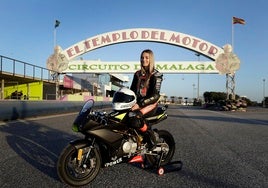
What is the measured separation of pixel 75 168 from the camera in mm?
3932

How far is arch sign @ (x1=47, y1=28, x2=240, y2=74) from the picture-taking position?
31.2m

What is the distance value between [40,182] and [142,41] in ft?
95.6

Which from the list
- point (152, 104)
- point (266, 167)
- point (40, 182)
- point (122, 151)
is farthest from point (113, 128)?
point (266, 167)

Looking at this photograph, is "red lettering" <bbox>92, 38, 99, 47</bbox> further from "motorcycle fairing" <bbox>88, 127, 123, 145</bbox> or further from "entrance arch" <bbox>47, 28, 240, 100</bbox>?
"motorcycle fairing" <bbox>88, 127, 123, 145</bbox>

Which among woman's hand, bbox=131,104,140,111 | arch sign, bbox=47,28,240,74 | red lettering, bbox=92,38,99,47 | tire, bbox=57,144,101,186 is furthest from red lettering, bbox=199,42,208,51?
tire, bbox=57,144,101,186

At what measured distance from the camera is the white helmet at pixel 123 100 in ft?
14.1

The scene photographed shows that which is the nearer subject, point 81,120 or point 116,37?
point 81,120

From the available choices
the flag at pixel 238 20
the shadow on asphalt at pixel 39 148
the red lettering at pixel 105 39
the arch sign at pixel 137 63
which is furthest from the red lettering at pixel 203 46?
the shadow on asphalt at pixel 39 148

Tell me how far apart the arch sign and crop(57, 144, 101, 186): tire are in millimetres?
28450

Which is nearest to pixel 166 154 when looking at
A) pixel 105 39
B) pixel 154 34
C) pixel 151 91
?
pixel 151 91

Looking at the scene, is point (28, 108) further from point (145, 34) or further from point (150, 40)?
point (145, 34)

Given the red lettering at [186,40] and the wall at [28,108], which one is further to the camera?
the red lettering at [186,40]

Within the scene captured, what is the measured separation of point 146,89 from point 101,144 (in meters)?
1.19

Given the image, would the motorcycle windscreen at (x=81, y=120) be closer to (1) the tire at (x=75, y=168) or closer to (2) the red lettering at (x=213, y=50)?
(1) the tire at (x=75, y=168)
